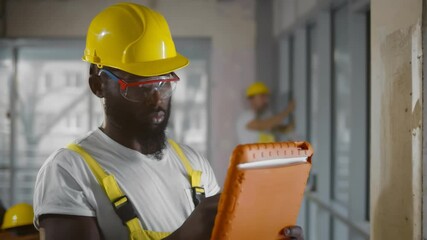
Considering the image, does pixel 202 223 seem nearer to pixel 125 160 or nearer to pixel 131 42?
pixel 125 160

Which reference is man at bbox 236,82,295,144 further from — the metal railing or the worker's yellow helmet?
the metal railing

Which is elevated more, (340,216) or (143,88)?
(143,88)

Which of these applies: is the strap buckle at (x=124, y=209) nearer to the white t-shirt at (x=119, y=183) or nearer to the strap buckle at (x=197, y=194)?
the white t-shirt at (x=119, y=183)

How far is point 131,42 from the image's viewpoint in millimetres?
1382

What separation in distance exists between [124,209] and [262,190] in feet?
1.26

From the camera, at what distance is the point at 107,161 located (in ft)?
4.50

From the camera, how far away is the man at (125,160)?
4.08 feet

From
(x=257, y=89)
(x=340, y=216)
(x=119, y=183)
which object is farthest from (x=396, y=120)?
(x=257, y=89)

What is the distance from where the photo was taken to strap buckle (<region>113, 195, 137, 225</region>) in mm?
1278

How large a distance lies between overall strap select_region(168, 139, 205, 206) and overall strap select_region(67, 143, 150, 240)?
0.23 meters

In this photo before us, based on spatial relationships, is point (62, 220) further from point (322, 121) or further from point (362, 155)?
point (322, 121)

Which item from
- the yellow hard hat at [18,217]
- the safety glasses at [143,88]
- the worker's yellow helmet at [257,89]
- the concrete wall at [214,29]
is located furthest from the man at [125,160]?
the concrete wall at [214,29]

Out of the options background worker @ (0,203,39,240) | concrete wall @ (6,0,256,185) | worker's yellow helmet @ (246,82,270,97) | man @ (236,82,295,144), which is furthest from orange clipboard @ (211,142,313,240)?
concrete wall @ (6,0,256,185)

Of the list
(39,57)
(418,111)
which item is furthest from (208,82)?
(418,111)
